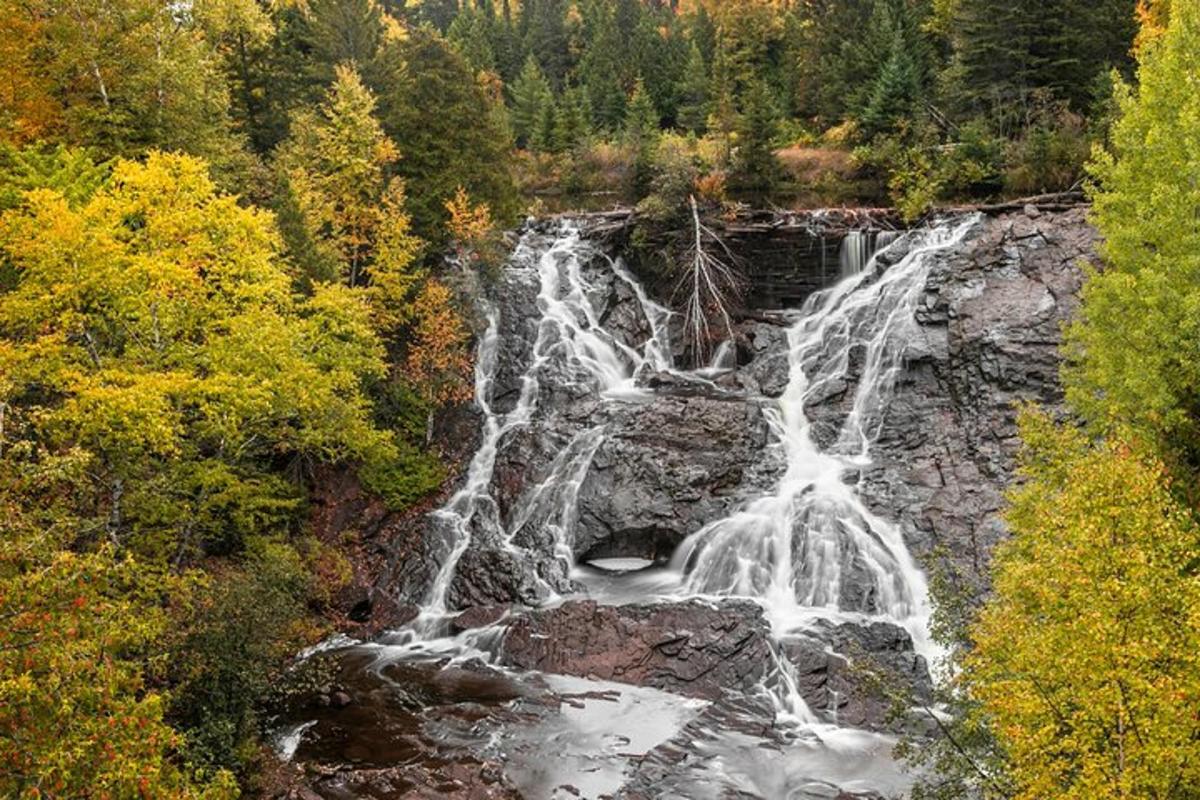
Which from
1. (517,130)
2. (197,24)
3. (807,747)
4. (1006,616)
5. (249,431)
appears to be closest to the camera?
(1006,616)

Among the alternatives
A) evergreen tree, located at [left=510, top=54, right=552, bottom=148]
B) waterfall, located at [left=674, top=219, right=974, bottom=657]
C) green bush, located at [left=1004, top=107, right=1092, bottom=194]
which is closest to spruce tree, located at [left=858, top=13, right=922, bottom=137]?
green bush, located at [left=1004, top=107, right=1092, bottom=194]

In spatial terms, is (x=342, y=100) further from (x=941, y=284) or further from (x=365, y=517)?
(x=941, y=284)

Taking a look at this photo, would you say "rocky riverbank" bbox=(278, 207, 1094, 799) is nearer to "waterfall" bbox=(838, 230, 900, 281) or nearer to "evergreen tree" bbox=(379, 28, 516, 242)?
"waterfall" bbox=(838, 230, 900, 281)

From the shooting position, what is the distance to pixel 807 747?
16875mm

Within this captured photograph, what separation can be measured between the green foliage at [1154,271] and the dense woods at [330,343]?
0.26 feet

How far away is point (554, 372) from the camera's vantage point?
1203 inches

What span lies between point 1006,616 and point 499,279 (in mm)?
25454

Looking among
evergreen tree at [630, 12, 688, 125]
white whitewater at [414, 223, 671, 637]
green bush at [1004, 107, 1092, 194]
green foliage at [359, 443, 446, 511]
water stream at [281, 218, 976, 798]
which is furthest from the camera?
evergreen tree at [630, 12, 688, 125]

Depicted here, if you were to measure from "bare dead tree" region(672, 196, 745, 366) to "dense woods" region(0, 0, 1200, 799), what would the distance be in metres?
1.98

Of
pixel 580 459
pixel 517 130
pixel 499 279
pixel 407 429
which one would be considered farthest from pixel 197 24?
pixel 517 130

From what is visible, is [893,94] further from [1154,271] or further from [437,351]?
[437,351]

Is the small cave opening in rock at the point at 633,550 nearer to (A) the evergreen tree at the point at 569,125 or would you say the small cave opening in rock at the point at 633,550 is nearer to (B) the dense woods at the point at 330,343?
(B) the dense woods at the point at 330,343

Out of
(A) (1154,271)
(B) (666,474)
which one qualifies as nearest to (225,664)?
(B) (666,474)

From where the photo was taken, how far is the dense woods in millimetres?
9438
